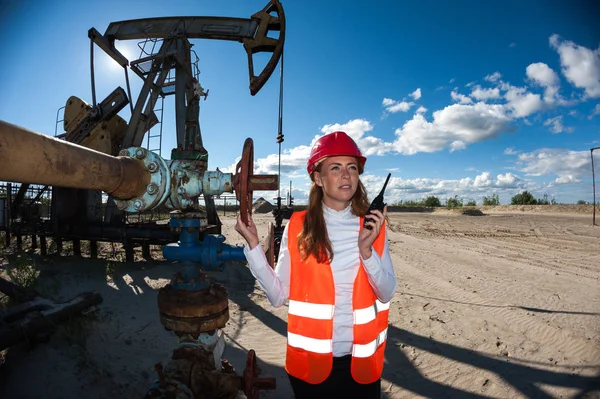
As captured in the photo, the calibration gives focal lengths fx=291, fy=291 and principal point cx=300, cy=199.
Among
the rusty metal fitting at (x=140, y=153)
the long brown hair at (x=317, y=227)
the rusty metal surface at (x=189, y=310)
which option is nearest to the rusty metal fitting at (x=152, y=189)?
the rusty metal fitting at (x=140, y=153)

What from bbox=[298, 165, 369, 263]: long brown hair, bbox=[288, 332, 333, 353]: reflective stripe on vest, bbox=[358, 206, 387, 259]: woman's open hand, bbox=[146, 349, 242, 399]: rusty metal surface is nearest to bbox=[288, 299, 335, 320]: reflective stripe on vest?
bbox=[288, 332, 333, 353]: reflective stripe on vest

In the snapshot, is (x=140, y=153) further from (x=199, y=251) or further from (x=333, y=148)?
(x=333, y=148)

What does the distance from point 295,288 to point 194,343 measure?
657 millimetres

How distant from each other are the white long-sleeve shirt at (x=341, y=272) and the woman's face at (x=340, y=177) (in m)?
0.16

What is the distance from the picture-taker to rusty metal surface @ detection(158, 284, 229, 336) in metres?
1.56

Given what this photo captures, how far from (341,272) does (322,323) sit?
11.6 inches

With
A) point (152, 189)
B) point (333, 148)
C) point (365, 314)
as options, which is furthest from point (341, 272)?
point (152, 189)

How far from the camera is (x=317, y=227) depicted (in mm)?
1677

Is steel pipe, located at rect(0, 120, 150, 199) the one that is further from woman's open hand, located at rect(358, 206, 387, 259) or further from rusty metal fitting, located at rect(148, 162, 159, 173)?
woman's open hand, located at rect(358, 206, 387, 259)

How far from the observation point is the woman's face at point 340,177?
5.43ft

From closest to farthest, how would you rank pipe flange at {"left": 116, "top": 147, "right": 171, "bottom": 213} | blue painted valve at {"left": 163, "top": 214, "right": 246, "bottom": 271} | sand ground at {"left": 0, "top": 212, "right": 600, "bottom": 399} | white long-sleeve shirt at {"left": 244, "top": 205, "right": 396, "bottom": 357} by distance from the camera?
pipe flange at {"left": 116, "top": 147, "right": 171, "bottom": 213} < white long-sleeve shirt at {"left": 244, "top": 205, "right": 396, "bottom": 357} < blue painted valve at {"left": 163, "top": 214, "right": 246, "bottom": 271} < sand ground at {"left": 0, "top": 212, "right": 600, "bottom": 399}

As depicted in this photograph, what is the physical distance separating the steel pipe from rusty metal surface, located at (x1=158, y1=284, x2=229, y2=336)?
0.80 metres

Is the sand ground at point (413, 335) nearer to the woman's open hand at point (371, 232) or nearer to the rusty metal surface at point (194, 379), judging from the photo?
the rusty metal surface at point (194, 379)

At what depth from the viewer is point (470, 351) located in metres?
3.77
